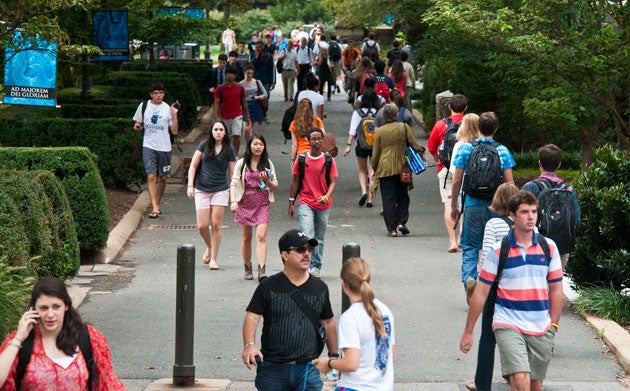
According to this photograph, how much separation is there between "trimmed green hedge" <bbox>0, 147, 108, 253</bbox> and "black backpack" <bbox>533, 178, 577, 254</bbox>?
19.6 feet

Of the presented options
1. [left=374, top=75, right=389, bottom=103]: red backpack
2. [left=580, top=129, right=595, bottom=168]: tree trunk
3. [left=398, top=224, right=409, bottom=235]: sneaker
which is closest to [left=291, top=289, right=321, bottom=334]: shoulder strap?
[left=398, top=224, right=409, bottom=235]: sneaker

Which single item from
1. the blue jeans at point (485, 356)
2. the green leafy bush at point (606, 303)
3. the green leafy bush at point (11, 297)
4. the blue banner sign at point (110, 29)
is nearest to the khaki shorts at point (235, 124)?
the blue banner sign at point (110, 29)

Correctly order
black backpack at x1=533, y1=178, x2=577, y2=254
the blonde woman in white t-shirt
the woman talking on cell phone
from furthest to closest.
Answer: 1. black backpack at x1=533, y1=178, x2=577, y2=254
2. the blonde woman in white t-shirt
3. the woman talking on cell phone

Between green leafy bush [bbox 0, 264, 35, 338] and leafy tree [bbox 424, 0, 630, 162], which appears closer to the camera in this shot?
green leafy bush [bbox 0, 264, 35, 338]

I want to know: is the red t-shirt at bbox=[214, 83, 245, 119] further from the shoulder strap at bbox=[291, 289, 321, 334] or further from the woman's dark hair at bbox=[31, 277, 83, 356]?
the woman's dark hair at bbox=[31, 277, 83, 356]

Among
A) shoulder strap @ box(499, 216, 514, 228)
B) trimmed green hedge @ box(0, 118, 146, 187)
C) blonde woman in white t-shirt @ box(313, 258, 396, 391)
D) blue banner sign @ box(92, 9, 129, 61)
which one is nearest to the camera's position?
blonde woman in white t-shirt @ box(313, 258, 396, 391)

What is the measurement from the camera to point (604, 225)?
11188 millimetres

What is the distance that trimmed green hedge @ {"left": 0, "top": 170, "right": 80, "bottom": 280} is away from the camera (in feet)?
32.9

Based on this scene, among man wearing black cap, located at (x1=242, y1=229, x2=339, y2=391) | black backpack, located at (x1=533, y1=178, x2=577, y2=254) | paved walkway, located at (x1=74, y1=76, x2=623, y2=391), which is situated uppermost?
black backpack, located at (x1=533, y1=178, x2=577, y2=254)

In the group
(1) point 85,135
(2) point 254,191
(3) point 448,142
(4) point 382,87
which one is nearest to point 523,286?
(2) point 254,191

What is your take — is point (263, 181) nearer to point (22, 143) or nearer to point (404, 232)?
point (404, 232)

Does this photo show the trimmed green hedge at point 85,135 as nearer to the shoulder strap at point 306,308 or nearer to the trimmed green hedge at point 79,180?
the trimmed green hedge at point 79,180

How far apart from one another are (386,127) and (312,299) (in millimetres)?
8844

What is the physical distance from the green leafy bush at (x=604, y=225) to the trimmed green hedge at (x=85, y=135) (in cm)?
842
